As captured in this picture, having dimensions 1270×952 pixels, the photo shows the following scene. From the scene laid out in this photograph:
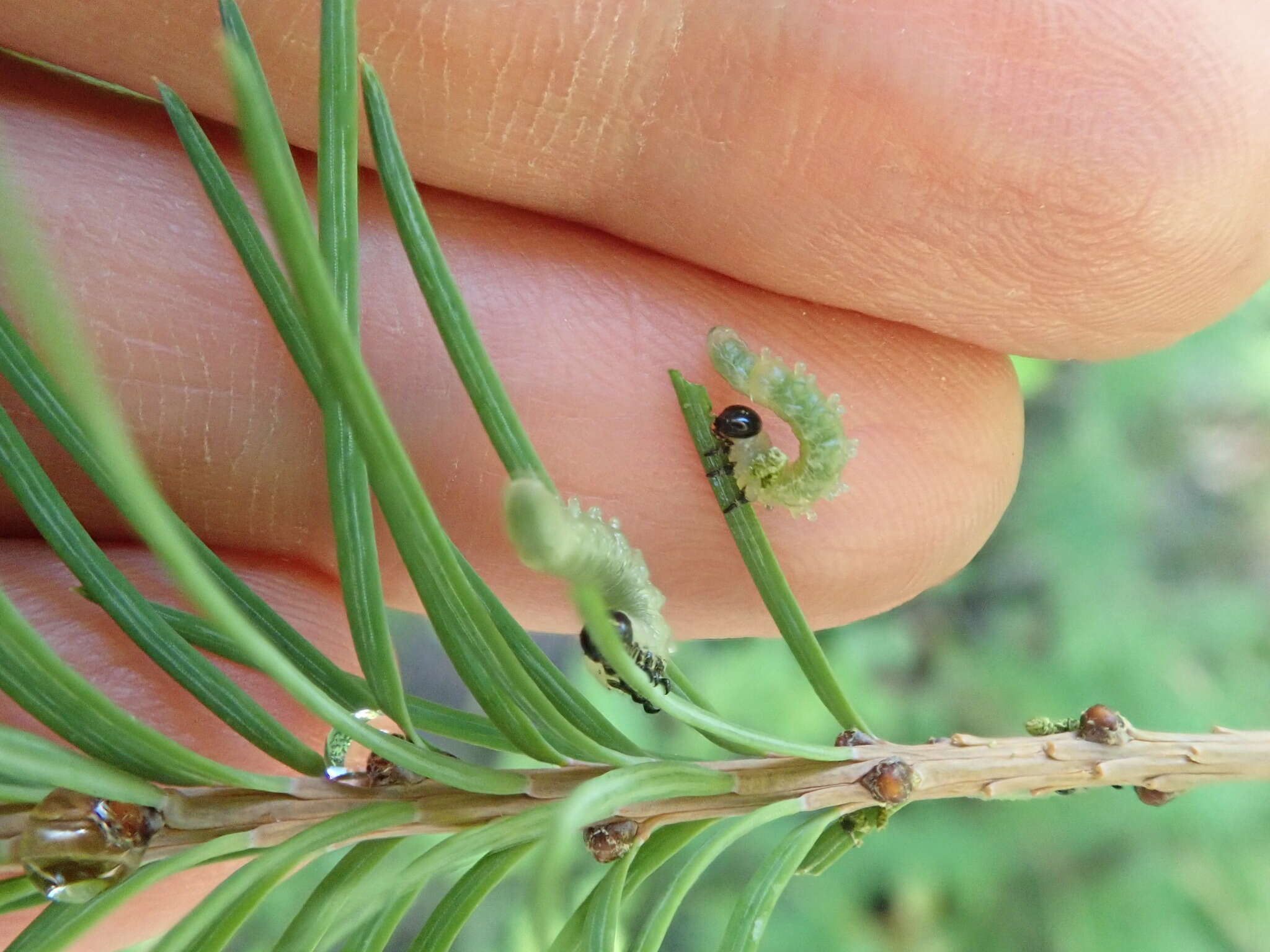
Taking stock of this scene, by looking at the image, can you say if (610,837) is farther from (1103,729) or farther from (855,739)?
(1103,729)

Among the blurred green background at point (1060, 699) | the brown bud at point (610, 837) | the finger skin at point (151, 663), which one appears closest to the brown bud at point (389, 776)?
the brown bud at point (610, 837)

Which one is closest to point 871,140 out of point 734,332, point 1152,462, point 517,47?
point 734,332

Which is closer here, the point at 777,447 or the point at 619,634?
the point at 619,634

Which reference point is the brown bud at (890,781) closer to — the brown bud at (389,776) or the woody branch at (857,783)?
the woody branch at (857,783)

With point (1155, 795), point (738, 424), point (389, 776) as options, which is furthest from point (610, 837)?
point (1155, 795)

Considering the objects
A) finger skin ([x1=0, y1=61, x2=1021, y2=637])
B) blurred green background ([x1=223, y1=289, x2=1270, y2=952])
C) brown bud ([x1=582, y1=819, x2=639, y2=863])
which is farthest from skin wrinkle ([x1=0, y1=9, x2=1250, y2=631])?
blurred green background ([x1=223, y1=289, x2=1270, y2=952])

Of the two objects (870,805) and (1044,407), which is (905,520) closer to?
(870,805)

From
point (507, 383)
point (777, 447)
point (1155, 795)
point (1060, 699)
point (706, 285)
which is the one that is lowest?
point (1155, 795)
